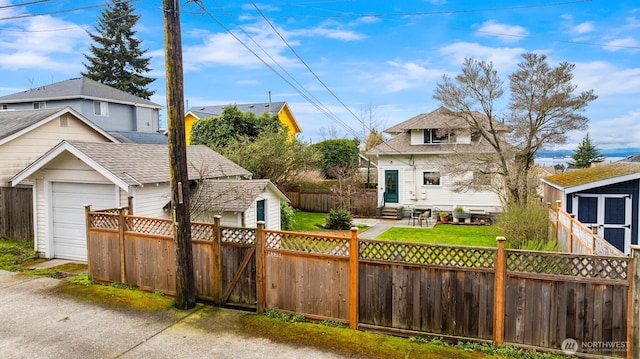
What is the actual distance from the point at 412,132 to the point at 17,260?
19.3 meters

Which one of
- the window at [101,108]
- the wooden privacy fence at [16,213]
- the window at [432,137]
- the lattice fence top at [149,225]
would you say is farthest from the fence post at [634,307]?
the window at [101,108]

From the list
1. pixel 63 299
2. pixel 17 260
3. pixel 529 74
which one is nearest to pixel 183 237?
pixel 63 299

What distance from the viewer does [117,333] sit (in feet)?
21.2

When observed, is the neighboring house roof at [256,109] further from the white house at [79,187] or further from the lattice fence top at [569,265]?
the lattice fence top at [569,265]

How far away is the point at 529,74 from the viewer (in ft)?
50.4

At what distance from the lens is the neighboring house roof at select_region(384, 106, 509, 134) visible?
59.1 feet

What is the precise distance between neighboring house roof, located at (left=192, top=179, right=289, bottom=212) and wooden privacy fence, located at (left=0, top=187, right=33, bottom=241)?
561cm

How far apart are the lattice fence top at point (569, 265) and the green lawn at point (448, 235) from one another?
30.5ft

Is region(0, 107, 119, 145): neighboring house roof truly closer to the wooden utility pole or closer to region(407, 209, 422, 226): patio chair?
the wooden utility pole

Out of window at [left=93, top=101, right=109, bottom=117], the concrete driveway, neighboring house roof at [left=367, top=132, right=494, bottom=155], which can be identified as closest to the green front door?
neighboring house roof at [left=367, top=132, right=494, bottom=155]

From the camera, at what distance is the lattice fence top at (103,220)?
29.1 ft

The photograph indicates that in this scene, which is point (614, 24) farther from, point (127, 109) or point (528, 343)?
point (127, 109)

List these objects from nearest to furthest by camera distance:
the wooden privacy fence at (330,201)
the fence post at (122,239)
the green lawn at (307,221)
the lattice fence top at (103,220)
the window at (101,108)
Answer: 1. the fence post at (122,239)
2. the lattice fence top at (103,220)
3. the green lawn at (307,221)
4. the wooden privacy fence at (330,201)
5. the window at (101,108)

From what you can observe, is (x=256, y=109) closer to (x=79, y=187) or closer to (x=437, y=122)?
(x=437, y=122)
